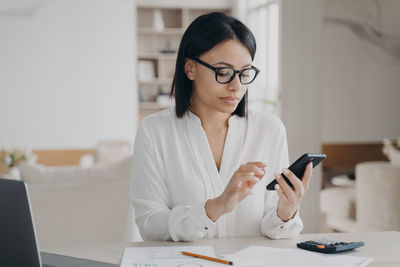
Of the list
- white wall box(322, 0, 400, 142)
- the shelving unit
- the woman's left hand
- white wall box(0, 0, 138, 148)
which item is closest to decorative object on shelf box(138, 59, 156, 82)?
the shelving unit

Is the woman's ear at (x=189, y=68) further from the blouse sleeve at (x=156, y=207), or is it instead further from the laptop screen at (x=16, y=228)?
the laptop screen at (x=16, y=228)

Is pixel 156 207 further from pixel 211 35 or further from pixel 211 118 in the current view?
pixel 211 35

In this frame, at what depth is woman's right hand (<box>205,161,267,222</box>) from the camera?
120cm

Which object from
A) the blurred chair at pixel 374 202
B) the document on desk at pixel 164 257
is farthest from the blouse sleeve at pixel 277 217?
the blurred chair at pixel 374 202

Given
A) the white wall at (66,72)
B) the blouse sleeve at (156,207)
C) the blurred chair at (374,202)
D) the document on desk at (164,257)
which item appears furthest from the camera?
the white wall at (66,72)

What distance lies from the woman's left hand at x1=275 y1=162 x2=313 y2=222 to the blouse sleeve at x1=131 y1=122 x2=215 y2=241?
216 mm

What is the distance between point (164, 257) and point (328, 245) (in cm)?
42

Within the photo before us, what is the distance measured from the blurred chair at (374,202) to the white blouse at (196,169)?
2132 millimetres

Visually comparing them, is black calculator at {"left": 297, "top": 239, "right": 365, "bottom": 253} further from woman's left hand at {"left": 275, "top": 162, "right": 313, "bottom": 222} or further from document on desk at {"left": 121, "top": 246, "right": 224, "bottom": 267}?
document on desk at {"left": 121, "top": 246, "right": 224, "bottom": 267}

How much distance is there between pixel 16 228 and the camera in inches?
37.3

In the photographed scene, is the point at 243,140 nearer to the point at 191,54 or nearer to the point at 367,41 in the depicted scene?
the point at 191,54

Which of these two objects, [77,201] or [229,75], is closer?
[229,75]

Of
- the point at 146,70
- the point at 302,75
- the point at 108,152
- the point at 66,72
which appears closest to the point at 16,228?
the point at 302,75

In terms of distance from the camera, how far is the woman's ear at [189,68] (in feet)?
5.11
